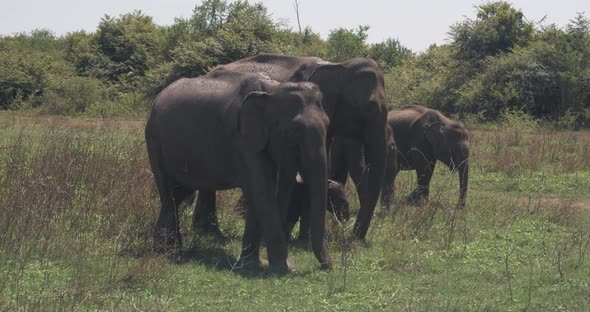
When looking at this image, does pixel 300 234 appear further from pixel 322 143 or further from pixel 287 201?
pixel 322 143

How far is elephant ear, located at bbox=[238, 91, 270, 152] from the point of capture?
8992 millimetres

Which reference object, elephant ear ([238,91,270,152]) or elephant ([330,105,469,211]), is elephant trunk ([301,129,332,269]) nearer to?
elephant ear ([238,91,270,152])

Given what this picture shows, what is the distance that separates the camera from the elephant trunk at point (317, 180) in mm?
8586

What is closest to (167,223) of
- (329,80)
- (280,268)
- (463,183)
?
(280,268)

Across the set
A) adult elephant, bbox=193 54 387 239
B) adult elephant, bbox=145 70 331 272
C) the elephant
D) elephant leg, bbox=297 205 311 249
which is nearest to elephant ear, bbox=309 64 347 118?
adult elephant, bbox=193 54 387 239

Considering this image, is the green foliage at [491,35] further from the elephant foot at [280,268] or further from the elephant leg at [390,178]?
the elephant foot at [280,268]

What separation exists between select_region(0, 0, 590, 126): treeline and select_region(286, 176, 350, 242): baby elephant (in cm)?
1953

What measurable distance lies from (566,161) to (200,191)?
1055 cm

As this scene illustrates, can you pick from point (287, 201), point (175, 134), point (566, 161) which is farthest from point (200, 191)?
point (566, 161)

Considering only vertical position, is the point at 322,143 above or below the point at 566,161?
above

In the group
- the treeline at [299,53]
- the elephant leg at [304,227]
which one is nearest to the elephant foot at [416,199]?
the elephant leg at [304,227]

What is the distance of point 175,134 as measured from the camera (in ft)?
33.8

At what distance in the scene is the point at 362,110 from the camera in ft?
33.3

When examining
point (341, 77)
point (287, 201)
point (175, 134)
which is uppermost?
point (341, 77)
